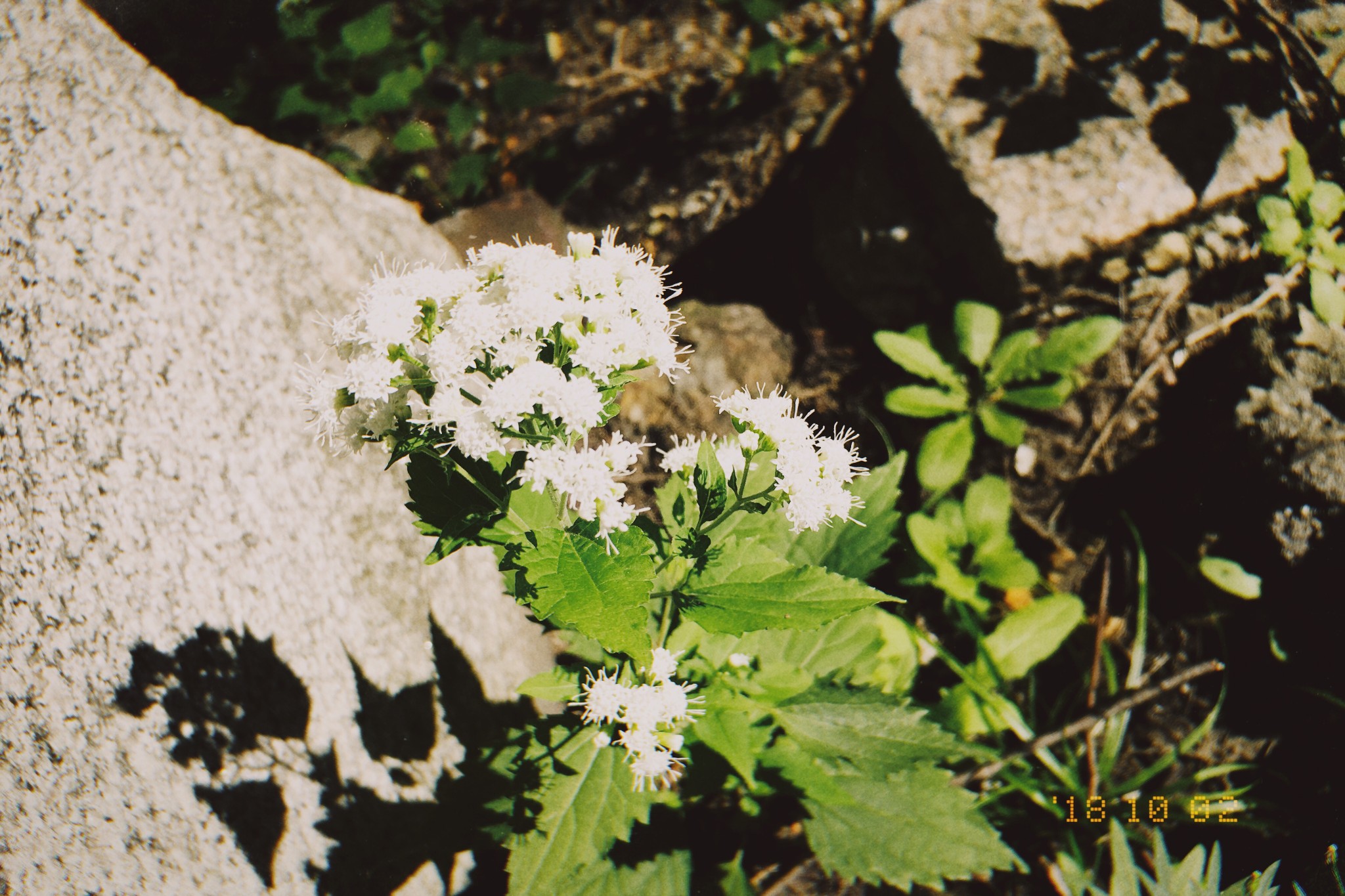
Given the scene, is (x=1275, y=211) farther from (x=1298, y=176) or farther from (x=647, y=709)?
(x=647, y=709)

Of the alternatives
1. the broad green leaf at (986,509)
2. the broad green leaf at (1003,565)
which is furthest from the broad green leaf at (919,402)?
the broad green leaf at (1003,565)

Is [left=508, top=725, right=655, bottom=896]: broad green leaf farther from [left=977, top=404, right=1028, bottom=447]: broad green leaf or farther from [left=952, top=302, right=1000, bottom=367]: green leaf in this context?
[left=952, top=302, right=1000, bottom=367]: green leaf

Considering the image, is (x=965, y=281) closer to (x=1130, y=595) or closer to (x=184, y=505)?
(x=1130, y=595)

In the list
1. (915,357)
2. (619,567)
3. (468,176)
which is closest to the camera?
(619,567)

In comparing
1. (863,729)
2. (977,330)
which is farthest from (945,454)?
(863,729)

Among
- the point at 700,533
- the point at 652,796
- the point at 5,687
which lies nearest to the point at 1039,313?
the point at 700,533

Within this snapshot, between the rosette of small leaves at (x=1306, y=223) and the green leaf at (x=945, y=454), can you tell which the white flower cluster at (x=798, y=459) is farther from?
the rosette of small leaves at (x=1306, y=223)
